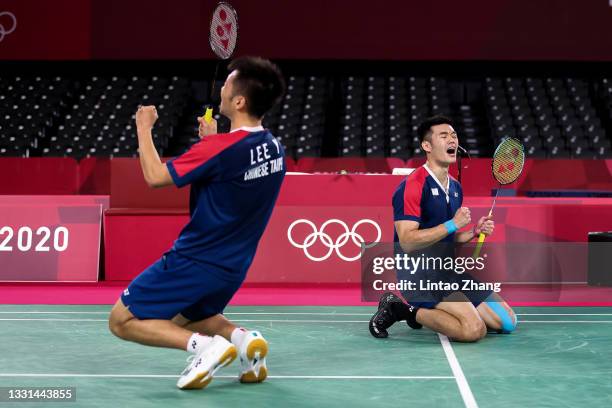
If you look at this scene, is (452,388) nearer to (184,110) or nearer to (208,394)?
(208,394)

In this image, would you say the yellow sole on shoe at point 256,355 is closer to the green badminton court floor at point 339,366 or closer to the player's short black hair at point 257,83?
the green badminton court floor at point 339,366

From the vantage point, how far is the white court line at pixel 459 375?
3441 millimetres

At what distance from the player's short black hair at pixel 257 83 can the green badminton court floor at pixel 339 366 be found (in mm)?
1198

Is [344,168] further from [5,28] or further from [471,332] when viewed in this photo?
[5,28]

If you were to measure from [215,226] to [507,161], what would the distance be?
2400mm

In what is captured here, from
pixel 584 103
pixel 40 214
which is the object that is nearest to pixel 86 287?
pixel 40 214

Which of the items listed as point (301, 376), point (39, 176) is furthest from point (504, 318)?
point (39, 176)

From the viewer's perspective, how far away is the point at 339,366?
418 centimetres

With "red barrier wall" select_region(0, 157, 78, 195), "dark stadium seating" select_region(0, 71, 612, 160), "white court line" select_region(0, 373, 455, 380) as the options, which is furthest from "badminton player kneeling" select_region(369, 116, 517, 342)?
"dark stadium seating" select_region(0, 71, 612, 160)

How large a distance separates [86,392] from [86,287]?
158 inches

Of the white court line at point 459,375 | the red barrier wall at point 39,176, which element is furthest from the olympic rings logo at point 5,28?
the white court line at point 459,375

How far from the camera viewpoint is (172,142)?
15328mm

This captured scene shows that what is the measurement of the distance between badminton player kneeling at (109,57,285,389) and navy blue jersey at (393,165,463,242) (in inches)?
55.4

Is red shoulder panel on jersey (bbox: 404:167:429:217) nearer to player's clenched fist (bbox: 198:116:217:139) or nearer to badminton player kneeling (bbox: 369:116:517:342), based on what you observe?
badminton player kneeling (bbox: 369:116:517:342)
